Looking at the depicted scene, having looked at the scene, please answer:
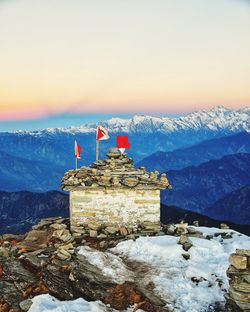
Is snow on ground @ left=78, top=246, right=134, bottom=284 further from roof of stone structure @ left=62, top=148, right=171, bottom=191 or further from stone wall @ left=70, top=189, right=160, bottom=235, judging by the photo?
roof of stone structure @ left=62, top=148, right=171, bottom=191

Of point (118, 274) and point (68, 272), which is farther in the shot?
point (68, 272)

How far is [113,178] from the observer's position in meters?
27.1

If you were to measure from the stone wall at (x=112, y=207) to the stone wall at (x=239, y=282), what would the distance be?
11366 millimetres

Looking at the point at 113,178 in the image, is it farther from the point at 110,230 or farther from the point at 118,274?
the point at 118,274

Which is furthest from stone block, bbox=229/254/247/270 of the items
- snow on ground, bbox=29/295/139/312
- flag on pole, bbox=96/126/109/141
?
flag on pole, bbox=96/126/109/141

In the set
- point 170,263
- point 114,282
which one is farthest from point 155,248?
point 114,282

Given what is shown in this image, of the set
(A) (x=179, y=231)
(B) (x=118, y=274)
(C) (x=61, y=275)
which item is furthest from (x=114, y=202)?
(B) (x=118, y=274)

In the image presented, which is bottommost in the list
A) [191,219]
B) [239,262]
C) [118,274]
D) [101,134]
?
[191,219]

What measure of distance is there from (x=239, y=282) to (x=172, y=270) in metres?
4.86

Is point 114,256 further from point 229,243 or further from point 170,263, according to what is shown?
point 229,243

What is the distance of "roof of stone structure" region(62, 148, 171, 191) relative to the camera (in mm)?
26906

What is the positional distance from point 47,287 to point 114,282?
3351mm

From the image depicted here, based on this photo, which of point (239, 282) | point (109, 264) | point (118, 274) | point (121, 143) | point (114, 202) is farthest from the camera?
point (121, 143)

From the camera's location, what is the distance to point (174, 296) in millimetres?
18109
